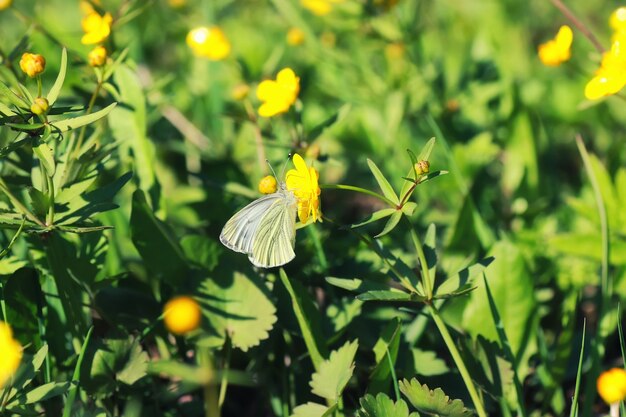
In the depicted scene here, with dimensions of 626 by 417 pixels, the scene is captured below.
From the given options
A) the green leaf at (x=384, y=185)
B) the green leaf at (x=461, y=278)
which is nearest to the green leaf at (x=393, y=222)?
the green leaf at (x=384, y=185)

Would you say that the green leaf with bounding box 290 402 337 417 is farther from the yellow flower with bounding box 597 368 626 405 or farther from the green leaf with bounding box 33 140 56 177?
the green leaf with bounding box 33 140 56 177

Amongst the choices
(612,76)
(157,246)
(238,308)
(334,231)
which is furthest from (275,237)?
(612,76)

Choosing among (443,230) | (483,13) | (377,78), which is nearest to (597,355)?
(443,230)

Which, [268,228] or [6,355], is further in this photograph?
[268,228]

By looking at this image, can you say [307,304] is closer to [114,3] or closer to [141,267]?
[141,267]

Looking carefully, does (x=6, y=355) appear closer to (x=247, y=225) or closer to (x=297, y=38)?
(x=247, y=225)

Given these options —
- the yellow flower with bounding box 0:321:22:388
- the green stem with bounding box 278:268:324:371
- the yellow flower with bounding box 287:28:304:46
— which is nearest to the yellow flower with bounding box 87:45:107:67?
the green stem with bounding box 278:268:324:371

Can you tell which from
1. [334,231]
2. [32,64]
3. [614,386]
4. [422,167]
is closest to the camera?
[614,386]
